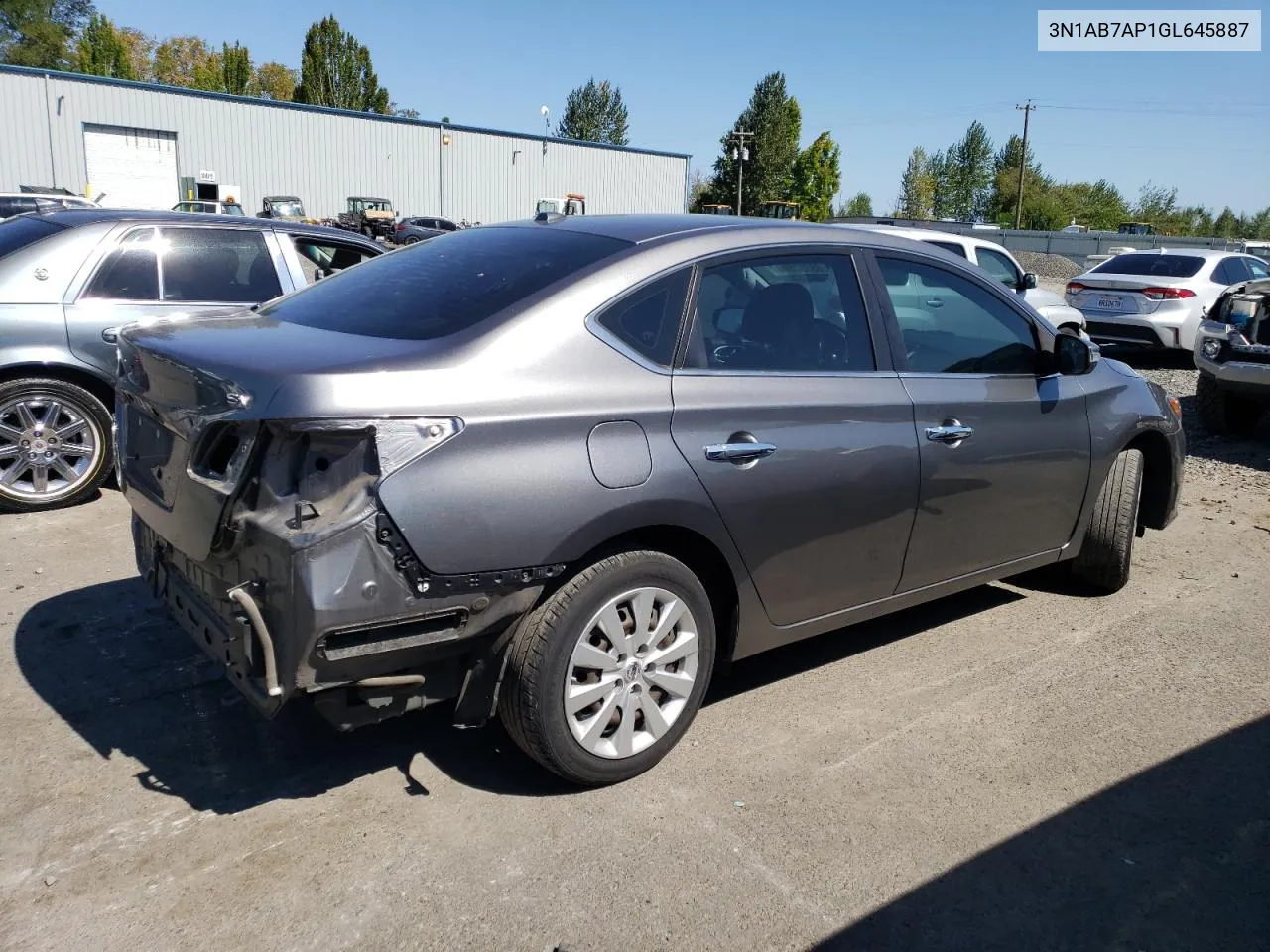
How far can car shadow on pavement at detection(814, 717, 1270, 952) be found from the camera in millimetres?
2666

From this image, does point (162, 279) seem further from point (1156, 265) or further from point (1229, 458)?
point (1156, 265)

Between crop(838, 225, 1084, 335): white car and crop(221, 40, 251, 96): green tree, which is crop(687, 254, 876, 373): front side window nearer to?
crop(838, 225, 1084, 335): white car

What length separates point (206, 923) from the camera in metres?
2.57

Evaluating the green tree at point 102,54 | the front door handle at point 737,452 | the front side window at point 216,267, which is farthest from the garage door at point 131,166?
the front door handle at point 737,452

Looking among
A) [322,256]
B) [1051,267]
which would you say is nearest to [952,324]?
[322,256]

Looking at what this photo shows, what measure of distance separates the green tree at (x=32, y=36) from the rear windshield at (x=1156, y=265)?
7315 centimetres

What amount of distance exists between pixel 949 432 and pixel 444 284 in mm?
1930

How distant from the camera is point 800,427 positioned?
11.3ft

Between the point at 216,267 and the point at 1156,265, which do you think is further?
the point at 1156,265

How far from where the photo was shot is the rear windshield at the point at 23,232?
577 cm

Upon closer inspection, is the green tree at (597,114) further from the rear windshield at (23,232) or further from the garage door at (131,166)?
the rear windshield at (23,232)

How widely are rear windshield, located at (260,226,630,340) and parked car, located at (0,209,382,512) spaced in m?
2.07

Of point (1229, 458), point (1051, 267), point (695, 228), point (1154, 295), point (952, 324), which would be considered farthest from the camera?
point (1051, 267)

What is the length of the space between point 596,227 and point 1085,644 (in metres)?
2.82
